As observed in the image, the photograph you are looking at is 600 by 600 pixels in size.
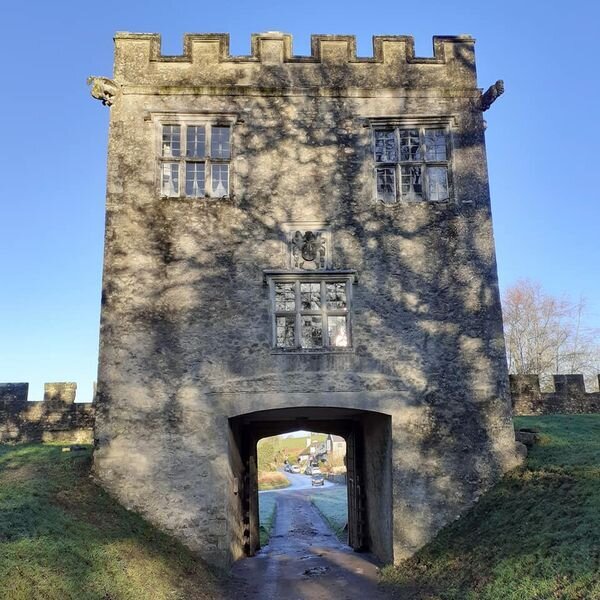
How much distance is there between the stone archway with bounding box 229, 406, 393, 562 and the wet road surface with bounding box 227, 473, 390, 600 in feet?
1.72

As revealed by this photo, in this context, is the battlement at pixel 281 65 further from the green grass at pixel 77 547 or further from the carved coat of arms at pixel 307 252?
the green grass at pixel 77 547

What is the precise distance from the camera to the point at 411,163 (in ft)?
45.1

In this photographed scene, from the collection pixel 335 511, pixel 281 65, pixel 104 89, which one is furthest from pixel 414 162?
pixel 335 511

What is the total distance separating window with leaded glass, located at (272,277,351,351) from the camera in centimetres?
1284

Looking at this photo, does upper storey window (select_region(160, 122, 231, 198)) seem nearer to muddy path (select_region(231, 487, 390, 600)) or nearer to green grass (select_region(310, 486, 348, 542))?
muddy path (select_region(231, 487, 390, 600))

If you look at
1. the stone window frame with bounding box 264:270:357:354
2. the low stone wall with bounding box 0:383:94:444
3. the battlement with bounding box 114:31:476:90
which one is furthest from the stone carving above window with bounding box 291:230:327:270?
the low stone wall with bounding box 0:383:94:444

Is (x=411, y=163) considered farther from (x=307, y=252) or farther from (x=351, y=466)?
(x=351, y=466)

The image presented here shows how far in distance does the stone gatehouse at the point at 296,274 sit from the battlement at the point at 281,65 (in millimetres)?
38

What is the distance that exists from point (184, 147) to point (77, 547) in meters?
8.82

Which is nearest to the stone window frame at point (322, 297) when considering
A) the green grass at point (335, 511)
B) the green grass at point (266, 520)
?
the green grass at point (266, 520)

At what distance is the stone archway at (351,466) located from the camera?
13.2m

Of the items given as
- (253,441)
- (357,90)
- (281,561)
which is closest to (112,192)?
(357,90)

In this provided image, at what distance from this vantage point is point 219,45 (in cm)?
1391

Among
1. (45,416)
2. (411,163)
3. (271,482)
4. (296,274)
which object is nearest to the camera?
(296,274)
